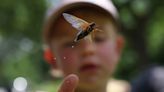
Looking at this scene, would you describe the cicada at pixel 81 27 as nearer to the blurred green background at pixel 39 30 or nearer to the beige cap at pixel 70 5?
the beige cap at pixel 70 5

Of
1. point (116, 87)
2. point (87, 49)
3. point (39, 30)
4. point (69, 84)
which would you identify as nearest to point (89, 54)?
point (87, 49)

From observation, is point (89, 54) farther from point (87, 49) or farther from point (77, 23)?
point (77, 23)

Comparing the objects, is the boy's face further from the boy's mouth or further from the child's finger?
the child's finger

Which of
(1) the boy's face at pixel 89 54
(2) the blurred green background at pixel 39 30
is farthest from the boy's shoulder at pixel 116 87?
(2) the blurred green background at pixel 39 30

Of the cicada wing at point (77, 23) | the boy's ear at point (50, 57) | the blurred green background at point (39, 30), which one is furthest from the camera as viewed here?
the blurred green background at point (39, 30)

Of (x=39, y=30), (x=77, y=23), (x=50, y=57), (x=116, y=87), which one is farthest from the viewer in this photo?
(x=39, y=30)

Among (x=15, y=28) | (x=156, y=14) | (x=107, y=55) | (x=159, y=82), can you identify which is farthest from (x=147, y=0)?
(x=107, y=55)

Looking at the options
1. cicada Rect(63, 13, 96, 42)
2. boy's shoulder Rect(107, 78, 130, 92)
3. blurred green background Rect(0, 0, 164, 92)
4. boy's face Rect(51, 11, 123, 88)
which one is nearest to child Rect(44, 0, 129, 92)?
boy's face Rect(51, 11, 123, 88)

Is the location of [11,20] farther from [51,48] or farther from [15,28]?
[51,48]
